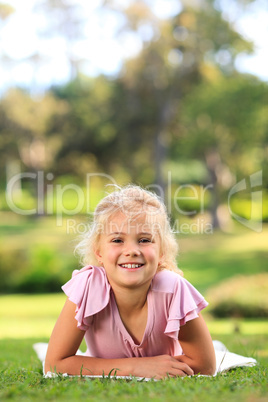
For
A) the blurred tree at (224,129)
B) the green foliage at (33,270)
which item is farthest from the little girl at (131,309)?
the blurred tree at (224,129)

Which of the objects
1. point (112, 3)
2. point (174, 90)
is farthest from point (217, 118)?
point (112, 3)

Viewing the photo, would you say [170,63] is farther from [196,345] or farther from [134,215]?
[196,345]

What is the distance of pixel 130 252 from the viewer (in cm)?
320

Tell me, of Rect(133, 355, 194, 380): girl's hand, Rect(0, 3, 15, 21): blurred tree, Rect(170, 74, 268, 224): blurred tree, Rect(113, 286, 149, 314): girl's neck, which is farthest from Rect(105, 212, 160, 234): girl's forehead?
Rect(0, 3, 15, 21): blurred tree

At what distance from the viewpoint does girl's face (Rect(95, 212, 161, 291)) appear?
3.21 metres

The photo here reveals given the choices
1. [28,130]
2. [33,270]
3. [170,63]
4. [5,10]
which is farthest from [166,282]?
[28,130]

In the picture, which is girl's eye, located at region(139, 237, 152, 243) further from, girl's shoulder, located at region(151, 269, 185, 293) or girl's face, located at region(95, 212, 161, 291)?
girl's shoulder, located at region(151, 269, 185, 293)

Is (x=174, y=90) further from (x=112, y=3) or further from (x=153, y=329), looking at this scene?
(x=153, y=329)

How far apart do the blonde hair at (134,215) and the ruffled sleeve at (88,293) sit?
22 centimetres

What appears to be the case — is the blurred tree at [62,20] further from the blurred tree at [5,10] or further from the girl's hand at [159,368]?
the girl's hand at [159,368]

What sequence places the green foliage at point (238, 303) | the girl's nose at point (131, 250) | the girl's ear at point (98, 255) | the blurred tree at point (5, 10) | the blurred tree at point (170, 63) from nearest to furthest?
the girl's nose at point (131, 250), the girl's ear at point (98, 255), the green foliage at point (238, 303), the blurred tree at point (170, 63), the blurred tree at point (5, 10)

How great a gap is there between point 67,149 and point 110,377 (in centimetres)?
2855

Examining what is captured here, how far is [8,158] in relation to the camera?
32.4 meters

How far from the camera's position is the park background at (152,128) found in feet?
78.0
